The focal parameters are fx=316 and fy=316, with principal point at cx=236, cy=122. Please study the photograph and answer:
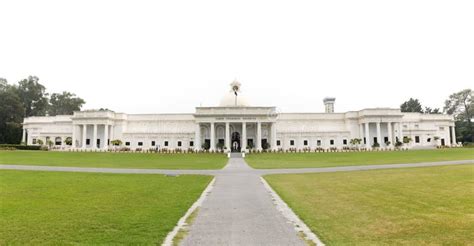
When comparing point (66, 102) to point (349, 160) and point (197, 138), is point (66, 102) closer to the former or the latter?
point (197, 138)

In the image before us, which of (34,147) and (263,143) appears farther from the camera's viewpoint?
(263,143)

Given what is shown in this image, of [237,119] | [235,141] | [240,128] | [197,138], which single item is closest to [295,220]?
[237,119]

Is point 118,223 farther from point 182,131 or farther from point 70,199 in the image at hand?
point 182,131

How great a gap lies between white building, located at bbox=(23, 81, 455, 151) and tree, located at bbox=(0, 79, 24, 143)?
4640 mm

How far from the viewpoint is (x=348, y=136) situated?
269 ft

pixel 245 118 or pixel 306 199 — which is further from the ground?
pixel 245 118

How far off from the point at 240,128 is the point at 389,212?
232 ft

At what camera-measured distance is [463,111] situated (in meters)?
101

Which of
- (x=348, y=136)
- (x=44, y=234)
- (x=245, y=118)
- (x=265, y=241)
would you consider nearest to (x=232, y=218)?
(x=265, y=241)

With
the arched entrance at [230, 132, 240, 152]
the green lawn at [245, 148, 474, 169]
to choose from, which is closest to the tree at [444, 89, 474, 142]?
the green lawn at [245, 148, 474, 169]

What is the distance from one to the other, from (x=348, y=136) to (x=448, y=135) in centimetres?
3120

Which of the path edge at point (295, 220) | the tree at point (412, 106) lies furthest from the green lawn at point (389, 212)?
the tree at point (412, 106)

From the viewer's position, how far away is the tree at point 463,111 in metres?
93.7

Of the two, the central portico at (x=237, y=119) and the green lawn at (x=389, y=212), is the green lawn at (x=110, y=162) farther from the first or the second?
the central portico at (x=237, y=119)
